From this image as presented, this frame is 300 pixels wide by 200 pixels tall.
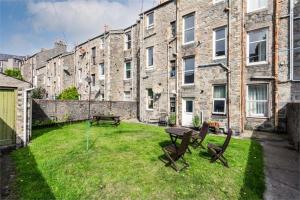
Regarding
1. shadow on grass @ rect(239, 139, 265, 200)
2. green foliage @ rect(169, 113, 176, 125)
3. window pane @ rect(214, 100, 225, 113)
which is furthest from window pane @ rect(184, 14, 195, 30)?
shadow on grass @ rect(239, 139, 265, 200)

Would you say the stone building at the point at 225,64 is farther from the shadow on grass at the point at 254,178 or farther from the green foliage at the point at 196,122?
the shadow on grass at the point at 254,178

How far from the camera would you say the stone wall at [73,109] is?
52.2ft

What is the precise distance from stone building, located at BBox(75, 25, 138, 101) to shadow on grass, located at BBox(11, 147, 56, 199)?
15.9 meters

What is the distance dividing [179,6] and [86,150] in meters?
14.4

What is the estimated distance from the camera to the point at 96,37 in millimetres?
26562

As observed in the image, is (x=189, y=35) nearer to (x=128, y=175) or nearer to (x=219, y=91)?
(x=219, y=91)

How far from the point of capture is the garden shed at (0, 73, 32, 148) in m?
8.88

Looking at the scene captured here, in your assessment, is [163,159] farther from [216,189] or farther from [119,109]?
[119,109]

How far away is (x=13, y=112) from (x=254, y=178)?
9.92 metres

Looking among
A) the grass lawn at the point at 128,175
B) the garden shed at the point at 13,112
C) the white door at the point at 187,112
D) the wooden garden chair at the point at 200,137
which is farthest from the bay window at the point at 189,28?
the garden shed at the point at 13,112

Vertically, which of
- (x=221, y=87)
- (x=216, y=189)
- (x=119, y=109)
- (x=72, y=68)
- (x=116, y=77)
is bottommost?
(x=216, y=189)

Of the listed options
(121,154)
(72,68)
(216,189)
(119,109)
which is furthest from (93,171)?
(72,68)

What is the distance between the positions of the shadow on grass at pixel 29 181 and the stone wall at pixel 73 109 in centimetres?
878

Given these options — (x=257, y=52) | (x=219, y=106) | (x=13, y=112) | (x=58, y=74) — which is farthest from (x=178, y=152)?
(x=58, y=74)
